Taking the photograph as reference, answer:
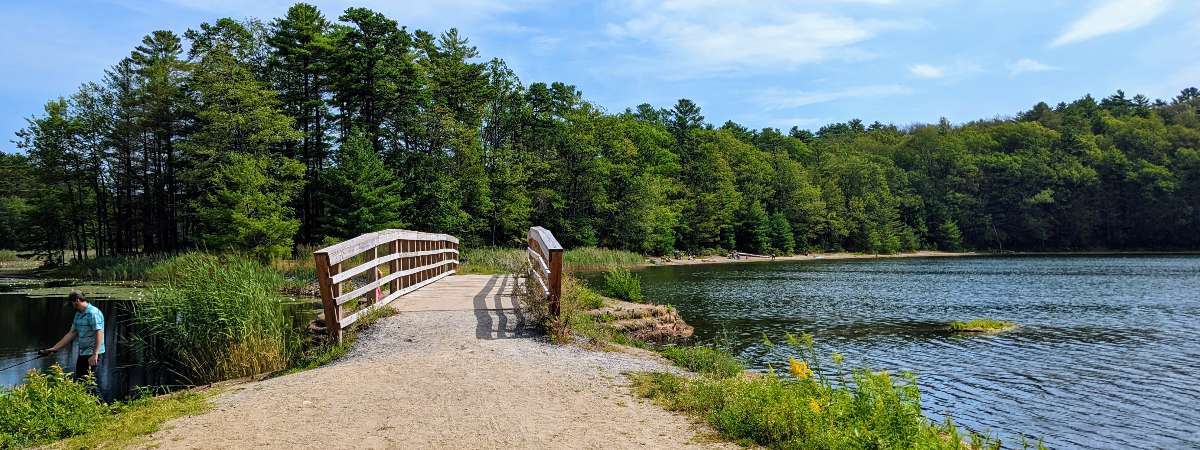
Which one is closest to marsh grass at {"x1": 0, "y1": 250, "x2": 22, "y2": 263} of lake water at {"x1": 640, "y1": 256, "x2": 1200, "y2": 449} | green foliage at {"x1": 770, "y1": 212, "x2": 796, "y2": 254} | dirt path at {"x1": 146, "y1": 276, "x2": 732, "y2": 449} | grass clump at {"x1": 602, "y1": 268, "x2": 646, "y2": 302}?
lake water at {"x1": 640, "y1": 256, "x2": 1200, "y2": 449}

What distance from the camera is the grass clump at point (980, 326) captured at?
1723 centimetres

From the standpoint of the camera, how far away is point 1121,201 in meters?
82.8

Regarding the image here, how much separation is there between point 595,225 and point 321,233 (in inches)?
883

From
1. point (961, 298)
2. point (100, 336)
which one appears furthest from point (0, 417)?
point (961, 298)

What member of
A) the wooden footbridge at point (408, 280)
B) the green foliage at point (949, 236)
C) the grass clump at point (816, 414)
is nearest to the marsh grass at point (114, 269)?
the wooden footbridge at point (408, 280)

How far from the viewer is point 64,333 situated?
15.4 metres

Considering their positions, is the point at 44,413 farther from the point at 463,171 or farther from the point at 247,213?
the point at 463,171

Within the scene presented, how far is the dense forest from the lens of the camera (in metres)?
34.8

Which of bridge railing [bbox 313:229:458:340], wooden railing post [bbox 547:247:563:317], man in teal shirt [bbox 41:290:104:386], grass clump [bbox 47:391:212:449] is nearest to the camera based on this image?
grass clump [bbox 47:391:212:449]

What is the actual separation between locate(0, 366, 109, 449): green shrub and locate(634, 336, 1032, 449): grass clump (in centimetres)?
486

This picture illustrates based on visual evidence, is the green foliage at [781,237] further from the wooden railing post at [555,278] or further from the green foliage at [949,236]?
the wooden railing post at [555,278]

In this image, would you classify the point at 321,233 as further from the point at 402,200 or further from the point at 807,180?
the point at 807,180

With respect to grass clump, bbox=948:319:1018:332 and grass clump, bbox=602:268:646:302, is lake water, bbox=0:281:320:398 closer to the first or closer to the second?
grass clump, bbox=602:268:646:302

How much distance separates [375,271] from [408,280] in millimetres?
3455
